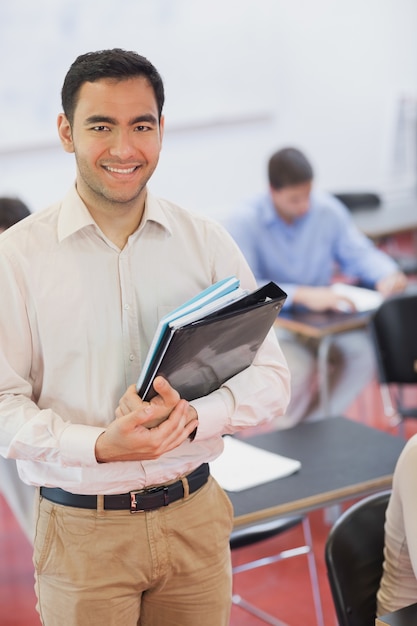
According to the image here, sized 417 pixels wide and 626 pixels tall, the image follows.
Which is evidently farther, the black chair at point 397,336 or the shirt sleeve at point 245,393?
the black chair at point 397,336

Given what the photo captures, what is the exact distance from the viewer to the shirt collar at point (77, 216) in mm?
1760

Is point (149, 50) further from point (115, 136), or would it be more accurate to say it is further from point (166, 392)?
point (166, 392)

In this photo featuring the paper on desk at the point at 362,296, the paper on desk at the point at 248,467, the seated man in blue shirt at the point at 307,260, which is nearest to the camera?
the paper on desk at the point at 248,467

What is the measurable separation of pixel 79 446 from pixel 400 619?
0.65 metres

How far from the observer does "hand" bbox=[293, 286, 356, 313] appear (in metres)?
4.24

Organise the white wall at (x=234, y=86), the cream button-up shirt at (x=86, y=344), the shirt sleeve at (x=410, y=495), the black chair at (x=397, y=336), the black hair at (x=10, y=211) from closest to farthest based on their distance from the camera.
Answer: the cream button-up shirt at (x=86, y=344) → the shirt sleeve at (x=410, y=495) → the black hair at (x=10, y=211) → the black chair at (x=397, y=336) → the white wall at (x=234, y=86)

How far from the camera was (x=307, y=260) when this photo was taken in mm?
4785

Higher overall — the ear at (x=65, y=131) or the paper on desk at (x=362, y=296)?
the ear at (x=65, y=131)

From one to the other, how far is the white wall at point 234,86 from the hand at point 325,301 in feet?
10.8

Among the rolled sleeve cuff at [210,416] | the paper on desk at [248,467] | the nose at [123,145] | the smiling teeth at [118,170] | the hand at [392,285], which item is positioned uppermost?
the nose at [123,145]

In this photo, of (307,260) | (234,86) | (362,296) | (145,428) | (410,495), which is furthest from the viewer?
(234,86)

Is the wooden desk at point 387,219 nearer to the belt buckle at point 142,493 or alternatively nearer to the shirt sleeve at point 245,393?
the shirt sleeve at point 245,393

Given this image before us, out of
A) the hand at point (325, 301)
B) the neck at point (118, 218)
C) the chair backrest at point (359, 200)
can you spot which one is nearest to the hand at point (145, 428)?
the neck at point (118, 218)

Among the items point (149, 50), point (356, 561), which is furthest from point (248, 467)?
point (149, 50)
